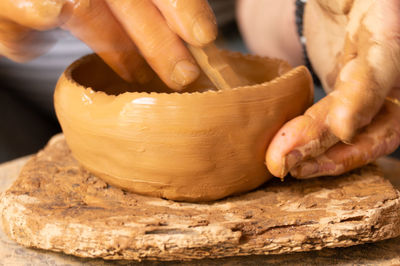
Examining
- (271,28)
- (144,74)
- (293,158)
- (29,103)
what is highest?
(144,74)

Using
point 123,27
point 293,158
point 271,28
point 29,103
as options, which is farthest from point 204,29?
point 29,103

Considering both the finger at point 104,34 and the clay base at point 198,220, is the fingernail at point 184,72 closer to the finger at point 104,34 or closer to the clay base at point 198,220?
the finger at point 104,34

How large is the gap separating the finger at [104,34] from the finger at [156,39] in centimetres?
2

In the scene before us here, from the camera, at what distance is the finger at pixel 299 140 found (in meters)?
0.69

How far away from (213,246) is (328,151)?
10.9 inches

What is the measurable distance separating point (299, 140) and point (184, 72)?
21 centimetres

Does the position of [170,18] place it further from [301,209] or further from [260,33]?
[260,33]

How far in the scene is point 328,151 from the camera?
0.77 metres

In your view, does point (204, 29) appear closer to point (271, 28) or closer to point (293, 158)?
point (293, 158)

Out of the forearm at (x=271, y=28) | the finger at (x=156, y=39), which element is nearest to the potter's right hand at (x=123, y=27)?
the finger at (x=156, y=39)

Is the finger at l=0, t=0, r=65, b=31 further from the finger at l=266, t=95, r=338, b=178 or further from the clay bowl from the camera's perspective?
the finger at l=266, t=95, r=338, b=178

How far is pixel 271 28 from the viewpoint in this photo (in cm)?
149

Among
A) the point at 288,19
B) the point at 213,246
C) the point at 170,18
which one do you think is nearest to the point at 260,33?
the point at 288,19

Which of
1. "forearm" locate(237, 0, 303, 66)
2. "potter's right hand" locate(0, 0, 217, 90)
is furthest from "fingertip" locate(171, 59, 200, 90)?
"forearm" locate(237, 0, 303, 66)
